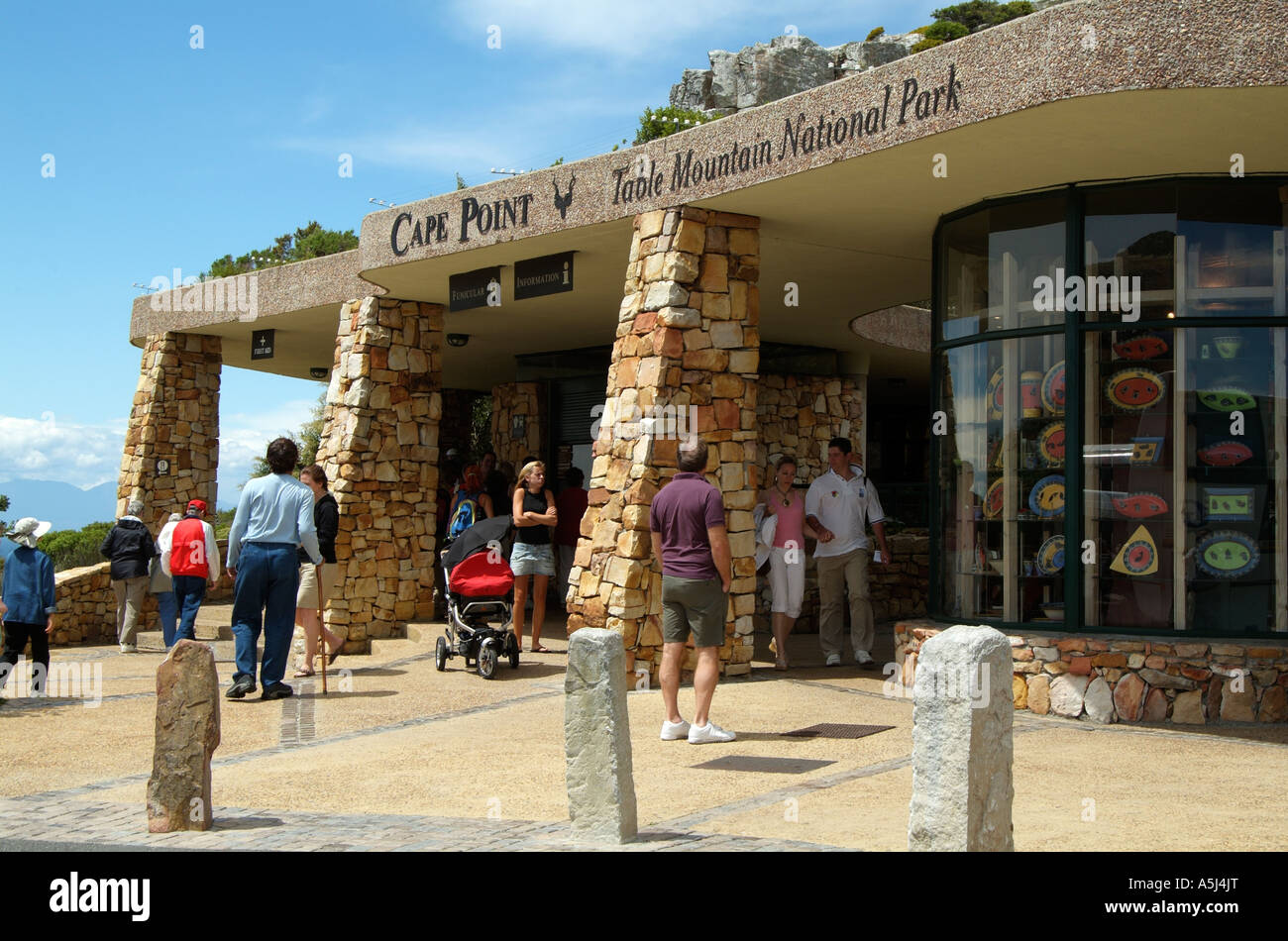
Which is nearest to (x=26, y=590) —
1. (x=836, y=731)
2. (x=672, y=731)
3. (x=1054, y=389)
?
(x=672, y=731)

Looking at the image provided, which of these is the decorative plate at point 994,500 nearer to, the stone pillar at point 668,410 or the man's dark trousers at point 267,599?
the stone pillar at point 668,410

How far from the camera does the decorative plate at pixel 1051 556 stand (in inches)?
341

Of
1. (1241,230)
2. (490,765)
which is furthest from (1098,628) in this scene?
(490,765)

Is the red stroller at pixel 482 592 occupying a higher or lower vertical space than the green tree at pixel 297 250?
lower

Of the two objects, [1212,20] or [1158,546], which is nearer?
[1212,20]

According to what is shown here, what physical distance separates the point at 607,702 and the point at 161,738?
2.12m

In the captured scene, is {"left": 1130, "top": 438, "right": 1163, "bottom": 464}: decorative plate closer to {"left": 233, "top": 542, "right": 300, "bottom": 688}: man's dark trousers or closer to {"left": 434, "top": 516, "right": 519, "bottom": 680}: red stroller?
{"left": 434, "top": 516, "right": 519, "bottom": 680}: red stroller

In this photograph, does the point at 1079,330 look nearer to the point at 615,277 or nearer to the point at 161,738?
the point at 615,277

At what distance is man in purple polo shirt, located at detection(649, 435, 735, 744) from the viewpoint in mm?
7418

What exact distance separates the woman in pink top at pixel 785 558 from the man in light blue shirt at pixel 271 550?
3.94 metres

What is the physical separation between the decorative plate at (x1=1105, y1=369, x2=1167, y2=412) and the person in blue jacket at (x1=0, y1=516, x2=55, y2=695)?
8.50 metres

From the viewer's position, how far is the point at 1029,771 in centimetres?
663

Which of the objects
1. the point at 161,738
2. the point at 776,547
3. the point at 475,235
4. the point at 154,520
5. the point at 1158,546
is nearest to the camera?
the point at 161,738

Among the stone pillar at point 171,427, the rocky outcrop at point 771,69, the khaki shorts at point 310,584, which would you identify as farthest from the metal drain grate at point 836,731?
the rocky outcrop at point 771,69
